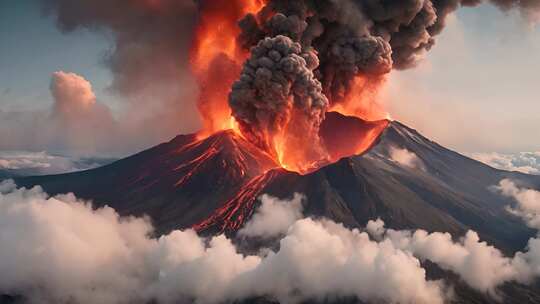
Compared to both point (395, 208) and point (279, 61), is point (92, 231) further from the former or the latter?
point (395, 208)

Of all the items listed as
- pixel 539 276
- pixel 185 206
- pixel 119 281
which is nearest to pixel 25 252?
pixel 119 281

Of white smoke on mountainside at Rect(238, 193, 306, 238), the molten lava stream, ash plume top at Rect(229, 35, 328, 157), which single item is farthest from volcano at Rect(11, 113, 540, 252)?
ash plume top at Rect(229, 35, 328, 157)

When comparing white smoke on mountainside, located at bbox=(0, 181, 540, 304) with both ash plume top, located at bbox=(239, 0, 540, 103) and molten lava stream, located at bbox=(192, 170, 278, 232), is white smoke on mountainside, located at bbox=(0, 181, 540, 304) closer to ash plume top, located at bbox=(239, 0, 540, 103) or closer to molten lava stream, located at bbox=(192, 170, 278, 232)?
molten lava stream, located at bbox=(192, 170, 278, 232)

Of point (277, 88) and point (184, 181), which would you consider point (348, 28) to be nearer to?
point (277, 88)

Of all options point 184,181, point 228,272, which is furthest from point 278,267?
point 184,181

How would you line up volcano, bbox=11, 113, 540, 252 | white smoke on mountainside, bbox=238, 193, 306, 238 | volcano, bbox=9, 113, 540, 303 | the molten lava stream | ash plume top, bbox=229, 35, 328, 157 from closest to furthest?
ash plume top, bbox=229, 35, 328, 157
white smoke on mountainside, bbox=238, 193, 306, 238
the molten lava stream
volcano, bbox=9, 113, 540, 303
volcano, bbox=11, 113, 540, 252

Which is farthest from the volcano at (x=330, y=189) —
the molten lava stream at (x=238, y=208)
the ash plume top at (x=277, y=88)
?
the ash plume top at (x=277, y=88)
